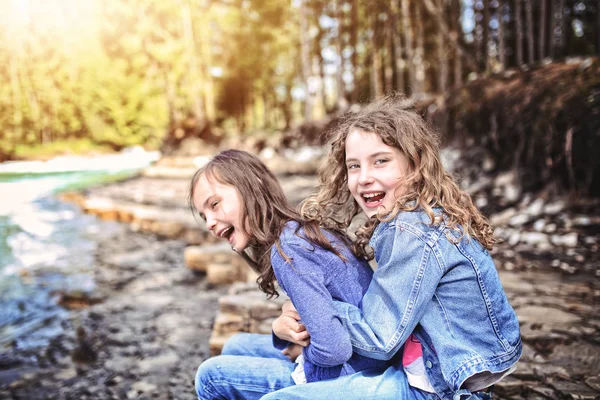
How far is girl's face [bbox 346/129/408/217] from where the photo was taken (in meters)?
1.21

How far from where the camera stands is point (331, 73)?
20.1 meters

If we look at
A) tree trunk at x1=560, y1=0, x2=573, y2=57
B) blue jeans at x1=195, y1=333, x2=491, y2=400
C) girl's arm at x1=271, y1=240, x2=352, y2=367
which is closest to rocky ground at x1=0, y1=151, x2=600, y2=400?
blue jeans at x1=195, y1=333, x2=491, y2=400

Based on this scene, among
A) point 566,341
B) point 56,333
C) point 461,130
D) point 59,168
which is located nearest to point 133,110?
point 59,168

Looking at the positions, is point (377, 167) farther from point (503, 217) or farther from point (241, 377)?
point (503, 217)

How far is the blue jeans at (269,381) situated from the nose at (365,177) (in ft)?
1.59

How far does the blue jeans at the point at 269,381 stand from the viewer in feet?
3.62

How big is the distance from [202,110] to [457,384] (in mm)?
18814

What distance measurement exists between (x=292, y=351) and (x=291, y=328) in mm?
189

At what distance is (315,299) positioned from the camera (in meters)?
1.10

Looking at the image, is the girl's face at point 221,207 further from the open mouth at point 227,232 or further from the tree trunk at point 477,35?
the tree trunk at point 477,35

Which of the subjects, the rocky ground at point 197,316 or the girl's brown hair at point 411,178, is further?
the rocky ground at point 197,316

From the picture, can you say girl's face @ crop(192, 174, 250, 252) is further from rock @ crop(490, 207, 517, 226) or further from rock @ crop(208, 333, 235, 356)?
rock @ crop(490, 207, 517, 226)

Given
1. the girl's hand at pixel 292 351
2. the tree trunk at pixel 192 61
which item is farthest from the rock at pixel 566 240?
the tree trunk at pixel 192 61

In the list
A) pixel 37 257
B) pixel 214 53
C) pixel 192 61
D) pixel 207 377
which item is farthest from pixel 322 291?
pixel 214 53
